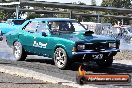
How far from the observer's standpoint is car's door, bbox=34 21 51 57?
432 inches

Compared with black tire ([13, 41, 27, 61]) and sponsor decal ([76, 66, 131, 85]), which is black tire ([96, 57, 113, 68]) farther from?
→ sponsor decal ([76, 66, 131, 85])

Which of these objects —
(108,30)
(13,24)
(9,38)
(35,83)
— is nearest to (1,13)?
(108,30)

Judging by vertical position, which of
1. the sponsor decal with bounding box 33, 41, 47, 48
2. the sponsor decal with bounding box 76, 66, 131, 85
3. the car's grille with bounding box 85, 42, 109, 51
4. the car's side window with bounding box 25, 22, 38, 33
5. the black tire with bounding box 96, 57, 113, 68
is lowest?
the black tire with bounding box 96, 57, 113, 68

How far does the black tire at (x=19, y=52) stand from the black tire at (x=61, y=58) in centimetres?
213

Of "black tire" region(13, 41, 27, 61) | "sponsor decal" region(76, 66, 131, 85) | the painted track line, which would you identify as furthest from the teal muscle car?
"sponsor decal" region(76, 66, 131, 85)

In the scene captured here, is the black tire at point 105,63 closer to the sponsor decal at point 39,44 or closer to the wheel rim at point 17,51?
the sponsor decal at point 39,44

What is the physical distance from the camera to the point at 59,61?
34.3ft

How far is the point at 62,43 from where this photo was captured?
10.2 meters

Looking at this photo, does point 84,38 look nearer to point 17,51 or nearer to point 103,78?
point 17,51

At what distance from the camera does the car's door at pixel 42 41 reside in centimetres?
1097

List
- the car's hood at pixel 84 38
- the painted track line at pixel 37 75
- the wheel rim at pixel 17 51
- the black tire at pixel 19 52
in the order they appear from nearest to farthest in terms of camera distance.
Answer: the painted track line at pixel 37 75 → the car's hood at pixel 84 38 → the black tire at pixel 19 52 → the wheel rim at pixel 17 51

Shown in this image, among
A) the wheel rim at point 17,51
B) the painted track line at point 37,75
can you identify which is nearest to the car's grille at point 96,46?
the painted track line at point 37,75

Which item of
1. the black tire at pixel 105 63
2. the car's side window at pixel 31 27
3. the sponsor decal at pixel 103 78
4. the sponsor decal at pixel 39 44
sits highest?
the car's side window at pixel 31 27

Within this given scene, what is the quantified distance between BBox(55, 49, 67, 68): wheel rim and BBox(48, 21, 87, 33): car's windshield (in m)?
1.04
